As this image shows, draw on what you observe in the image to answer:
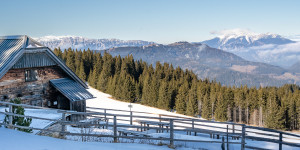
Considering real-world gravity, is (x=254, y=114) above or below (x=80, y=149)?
below

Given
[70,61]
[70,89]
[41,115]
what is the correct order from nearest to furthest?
[41,115] → [70,89] → [70,61]

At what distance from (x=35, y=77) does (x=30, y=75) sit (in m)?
0.45

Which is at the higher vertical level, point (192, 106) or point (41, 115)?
point (41, 115)

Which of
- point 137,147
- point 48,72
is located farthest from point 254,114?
point 137,147

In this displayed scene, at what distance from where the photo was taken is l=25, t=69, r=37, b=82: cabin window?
23234 mm

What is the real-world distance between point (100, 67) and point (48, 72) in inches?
2780

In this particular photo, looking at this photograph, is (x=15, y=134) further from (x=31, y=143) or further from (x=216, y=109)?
(x=216, y=109)

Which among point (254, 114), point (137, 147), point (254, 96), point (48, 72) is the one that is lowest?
point (254, 114)

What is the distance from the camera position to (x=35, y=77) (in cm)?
2373

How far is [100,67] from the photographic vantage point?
94875 millimetres

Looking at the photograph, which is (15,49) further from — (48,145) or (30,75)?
(48,145)

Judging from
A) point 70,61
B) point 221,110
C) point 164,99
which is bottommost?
point 221,110

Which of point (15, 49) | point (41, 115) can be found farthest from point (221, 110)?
point (41, 115)

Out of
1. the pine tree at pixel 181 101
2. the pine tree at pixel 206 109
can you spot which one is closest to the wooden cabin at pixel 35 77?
the pine tree at pixel 181 101
